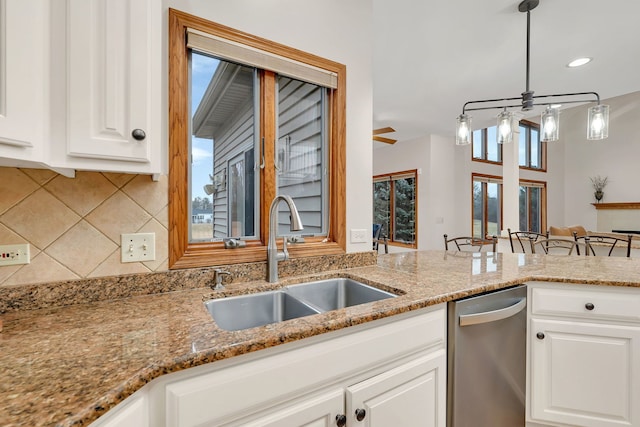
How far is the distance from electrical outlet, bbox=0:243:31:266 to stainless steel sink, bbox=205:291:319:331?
2.09 ft

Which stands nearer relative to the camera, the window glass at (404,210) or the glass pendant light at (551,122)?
the glass pendant light at (551,122)

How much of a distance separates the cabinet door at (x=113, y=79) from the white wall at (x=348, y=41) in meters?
0.62

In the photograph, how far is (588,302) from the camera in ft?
4.83

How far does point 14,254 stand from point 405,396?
1.48 metres

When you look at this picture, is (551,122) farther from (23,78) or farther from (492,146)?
(492,146)

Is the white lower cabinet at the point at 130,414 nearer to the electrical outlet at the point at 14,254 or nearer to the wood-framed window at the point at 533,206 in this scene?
the electrical outlet at the point at 14,254

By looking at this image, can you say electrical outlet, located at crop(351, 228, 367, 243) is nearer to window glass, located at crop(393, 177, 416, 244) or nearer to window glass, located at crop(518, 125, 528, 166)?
window glass, located at crop(393, 177, 416, 244)

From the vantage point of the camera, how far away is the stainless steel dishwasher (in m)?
1.25

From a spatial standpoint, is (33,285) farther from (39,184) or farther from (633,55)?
(633,55)

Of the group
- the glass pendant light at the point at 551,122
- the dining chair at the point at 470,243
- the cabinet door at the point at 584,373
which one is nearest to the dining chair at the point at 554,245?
the dining chair at the point at 470,243

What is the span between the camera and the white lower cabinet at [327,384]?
74 cm

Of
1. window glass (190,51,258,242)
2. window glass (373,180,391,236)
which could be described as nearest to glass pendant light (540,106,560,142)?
window glass (190,51,258,242)

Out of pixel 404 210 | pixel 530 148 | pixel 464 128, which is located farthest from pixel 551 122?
pixel 530 148

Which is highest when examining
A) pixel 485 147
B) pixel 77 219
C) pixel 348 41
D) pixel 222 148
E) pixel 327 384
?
pixel 485 147
